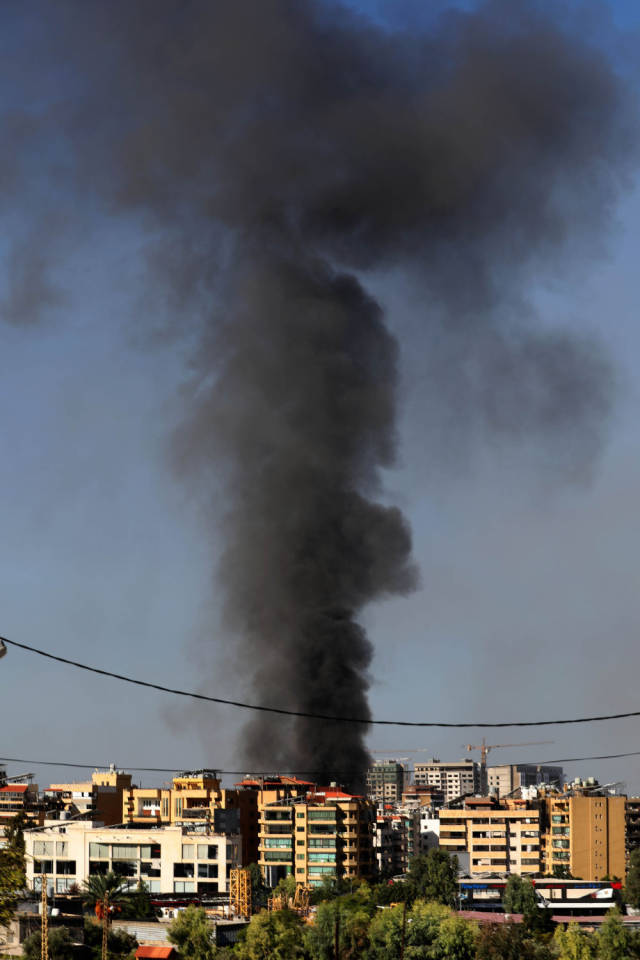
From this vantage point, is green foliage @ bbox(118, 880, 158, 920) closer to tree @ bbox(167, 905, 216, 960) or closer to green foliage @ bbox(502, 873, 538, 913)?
tree @ bbox(167, 905, 216, 960)

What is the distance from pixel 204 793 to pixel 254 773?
112ft

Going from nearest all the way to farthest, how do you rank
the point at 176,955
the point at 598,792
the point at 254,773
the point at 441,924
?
the point at 176,955 → the point at 441,924 → the point at 598,792 → the point at 254,773

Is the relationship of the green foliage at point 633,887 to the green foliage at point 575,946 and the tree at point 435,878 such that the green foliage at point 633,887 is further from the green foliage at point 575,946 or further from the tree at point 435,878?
the green foliage at point 575,946

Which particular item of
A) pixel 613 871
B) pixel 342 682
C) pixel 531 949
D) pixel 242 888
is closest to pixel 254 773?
pixel 342 682

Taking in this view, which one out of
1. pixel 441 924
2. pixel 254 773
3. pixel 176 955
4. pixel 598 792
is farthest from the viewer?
pixel 254 773

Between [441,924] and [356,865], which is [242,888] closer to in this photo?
[441,924]

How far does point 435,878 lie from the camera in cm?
8338

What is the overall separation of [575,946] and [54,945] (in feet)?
65.9

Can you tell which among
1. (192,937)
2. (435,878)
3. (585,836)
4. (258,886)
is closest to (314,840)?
(258,886)

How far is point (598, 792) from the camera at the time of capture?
11281cm

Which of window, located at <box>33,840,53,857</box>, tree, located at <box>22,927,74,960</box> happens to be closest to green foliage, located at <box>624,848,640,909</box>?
window, located at <box>33,840,53,857</box>

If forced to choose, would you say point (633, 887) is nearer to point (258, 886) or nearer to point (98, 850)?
point (258, 886)

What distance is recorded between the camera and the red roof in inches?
1804

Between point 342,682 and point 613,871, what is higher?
point 342,682
